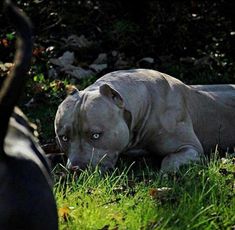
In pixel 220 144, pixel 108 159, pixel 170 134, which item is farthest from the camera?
pixel 220 144

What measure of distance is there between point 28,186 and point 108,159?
261 centimetres

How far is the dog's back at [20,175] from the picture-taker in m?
2.61

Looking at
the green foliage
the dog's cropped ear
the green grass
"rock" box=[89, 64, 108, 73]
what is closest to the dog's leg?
the green grass

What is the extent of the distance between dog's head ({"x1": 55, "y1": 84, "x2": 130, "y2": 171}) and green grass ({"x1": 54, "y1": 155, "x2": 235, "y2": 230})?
0.29 metres

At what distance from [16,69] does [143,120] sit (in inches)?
126

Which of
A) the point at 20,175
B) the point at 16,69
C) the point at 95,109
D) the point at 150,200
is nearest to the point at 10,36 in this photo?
the point at 95,109

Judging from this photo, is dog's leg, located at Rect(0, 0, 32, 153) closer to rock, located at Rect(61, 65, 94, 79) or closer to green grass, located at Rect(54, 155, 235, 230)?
green grass, located at Rect(54, 155, 235, 230)

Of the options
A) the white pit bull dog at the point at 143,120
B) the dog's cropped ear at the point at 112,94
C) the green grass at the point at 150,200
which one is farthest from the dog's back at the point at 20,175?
the dog's cropped ear at the point at 112,94

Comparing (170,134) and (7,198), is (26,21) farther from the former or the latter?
(170,134)

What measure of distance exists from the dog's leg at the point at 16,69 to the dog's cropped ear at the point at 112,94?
281cm

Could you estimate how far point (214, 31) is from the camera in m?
9.07

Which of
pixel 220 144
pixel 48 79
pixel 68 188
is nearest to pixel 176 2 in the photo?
pixel 48 79

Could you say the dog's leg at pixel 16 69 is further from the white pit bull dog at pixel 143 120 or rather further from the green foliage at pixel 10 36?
the green foliage at pixel 10 36

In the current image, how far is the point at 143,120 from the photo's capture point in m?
5.74
